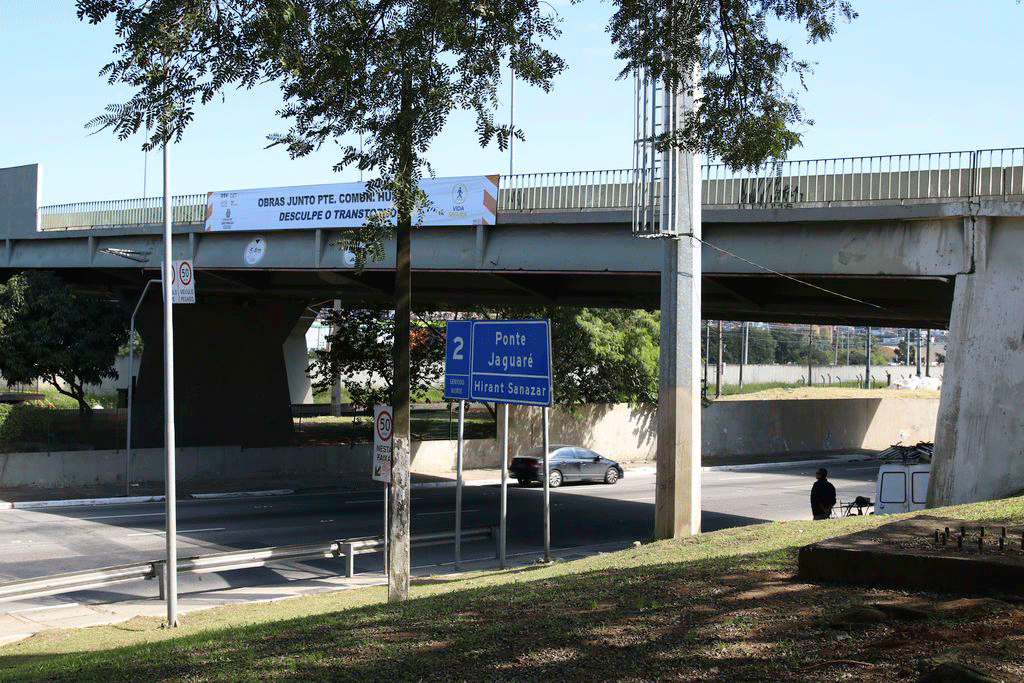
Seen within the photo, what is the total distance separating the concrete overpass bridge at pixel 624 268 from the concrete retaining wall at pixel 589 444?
319 cm

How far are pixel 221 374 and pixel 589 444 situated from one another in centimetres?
1563

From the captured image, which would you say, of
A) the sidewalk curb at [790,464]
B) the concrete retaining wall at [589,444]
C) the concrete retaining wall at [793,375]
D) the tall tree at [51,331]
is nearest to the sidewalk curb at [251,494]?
the concrete retaining wall at [589,444]

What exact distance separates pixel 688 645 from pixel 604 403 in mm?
39605

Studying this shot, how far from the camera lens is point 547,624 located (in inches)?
313

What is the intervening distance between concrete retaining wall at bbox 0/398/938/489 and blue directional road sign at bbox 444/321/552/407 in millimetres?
18052

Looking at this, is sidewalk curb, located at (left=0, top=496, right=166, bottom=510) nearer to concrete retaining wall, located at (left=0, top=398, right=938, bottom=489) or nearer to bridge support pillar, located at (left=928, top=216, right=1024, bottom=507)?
concrete retaining wall, located at (left=0, top=398, right=938, bottom=489)

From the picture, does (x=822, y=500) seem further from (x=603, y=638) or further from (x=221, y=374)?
(x=221, y=374)

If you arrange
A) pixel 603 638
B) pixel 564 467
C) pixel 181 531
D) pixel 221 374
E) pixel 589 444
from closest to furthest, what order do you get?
pixel 603 638 < pixel 181 531 < pixel 564 467 < pixel 221 374 < pixel 589 444

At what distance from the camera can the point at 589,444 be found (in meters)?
45.7

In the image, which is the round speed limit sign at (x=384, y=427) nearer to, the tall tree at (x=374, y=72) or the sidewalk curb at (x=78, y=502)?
the tall tree at (x=374, y=72)

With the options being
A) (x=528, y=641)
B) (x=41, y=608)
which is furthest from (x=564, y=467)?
(x=528, y=641)

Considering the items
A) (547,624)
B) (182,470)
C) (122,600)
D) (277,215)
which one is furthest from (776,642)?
(182,470)

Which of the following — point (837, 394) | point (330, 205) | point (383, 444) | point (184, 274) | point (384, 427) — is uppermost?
point (330, 205)

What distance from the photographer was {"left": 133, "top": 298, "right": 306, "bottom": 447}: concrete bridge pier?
38312 mm
